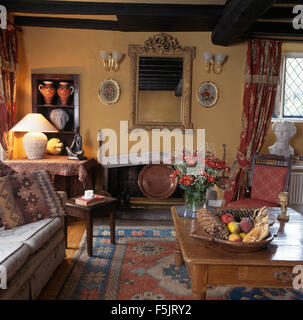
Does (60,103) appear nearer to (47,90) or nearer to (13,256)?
(47,90)

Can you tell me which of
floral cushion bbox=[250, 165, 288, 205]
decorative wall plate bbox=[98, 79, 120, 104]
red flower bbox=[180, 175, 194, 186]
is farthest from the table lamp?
floral cushion bbox=[250, 165, 288, 205]

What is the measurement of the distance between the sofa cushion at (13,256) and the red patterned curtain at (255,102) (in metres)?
2.92

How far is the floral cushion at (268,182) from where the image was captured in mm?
3092

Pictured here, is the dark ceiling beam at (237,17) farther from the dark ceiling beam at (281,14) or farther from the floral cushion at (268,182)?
the floral cushion at (268,182)

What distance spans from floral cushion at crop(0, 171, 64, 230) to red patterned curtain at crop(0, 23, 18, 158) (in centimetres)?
155

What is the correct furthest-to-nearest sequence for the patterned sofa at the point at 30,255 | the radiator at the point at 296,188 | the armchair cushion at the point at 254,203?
the radiator at the point at 296,188, the armchair cushion at the point at 254,203, the patterned sofa at the point at 30,255

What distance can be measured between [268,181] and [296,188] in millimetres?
1261

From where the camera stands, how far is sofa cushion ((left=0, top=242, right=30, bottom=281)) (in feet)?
4.96

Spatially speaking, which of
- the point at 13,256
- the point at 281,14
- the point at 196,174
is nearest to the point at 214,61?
the point at 281,14

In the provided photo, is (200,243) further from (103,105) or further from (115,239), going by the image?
(103,105)

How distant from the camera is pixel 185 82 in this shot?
3.96m

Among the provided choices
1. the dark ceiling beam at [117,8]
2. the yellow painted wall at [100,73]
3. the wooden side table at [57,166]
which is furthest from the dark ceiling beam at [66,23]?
the wooden side table at [57,166]

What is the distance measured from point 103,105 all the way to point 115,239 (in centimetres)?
197

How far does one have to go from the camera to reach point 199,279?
1.48 meters
